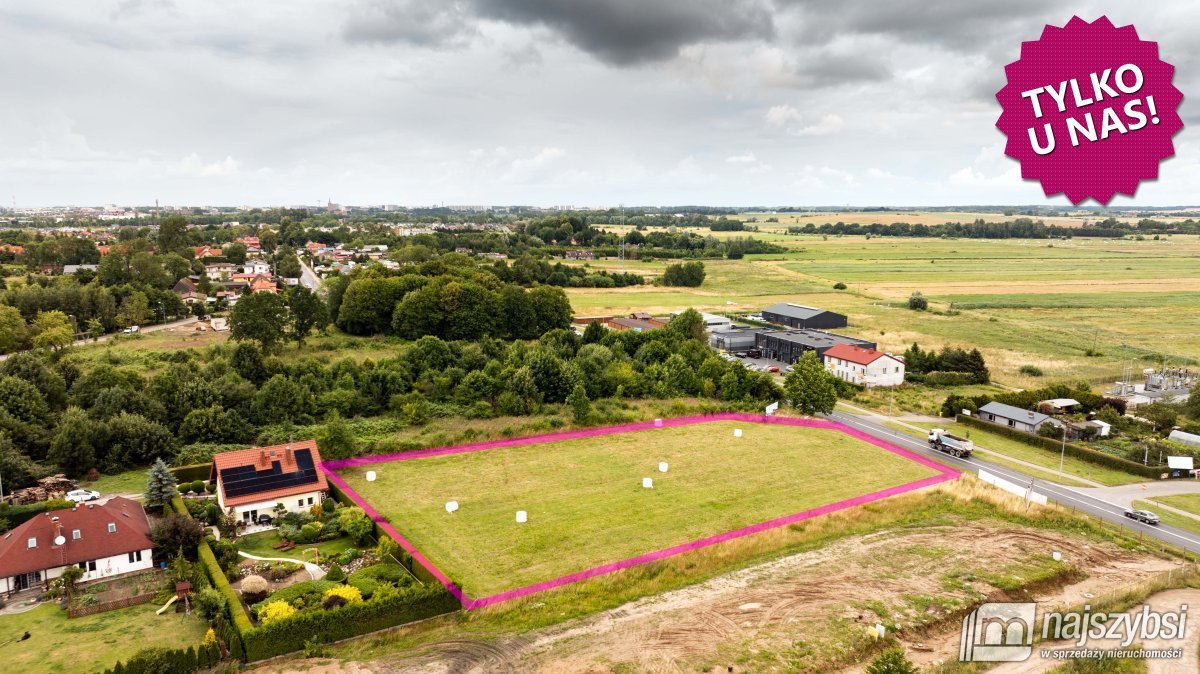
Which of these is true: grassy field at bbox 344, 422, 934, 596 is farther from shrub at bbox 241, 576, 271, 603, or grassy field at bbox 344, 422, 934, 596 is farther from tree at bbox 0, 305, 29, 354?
tree at bbox 0, 305, 29, 354

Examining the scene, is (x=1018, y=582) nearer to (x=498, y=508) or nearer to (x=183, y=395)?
(x=498, y=508)

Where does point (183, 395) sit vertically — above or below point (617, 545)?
above

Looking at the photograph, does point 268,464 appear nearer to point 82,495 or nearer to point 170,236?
point 82,495

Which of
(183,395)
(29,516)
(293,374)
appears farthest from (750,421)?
(29,516)

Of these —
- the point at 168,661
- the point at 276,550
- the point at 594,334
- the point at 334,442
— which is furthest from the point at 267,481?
the point at 594,334

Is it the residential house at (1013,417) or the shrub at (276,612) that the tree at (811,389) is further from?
the shrub at (276,612)

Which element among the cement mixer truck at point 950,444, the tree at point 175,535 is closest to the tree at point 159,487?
the tree at point 175,535
